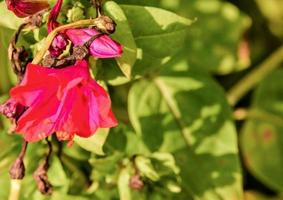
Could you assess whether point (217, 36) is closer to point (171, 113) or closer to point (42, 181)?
point (171, 113)

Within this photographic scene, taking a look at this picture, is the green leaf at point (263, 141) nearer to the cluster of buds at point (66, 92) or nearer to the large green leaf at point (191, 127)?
the large green leaf at point (191, 127)

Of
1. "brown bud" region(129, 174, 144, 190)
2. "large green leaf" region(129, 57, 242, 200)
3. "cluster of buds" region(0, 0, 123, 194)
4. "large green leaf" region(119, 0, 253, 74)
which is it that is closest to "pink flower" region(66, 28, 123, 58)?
"cluster of buds" region(0, 0, 123, 194)

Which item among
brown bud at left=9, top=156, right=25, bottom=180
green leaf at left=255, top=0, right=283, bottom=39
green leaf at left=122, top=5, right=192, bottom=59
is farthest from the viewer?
green leaf at left=255, top=0, right=283, bottom=39

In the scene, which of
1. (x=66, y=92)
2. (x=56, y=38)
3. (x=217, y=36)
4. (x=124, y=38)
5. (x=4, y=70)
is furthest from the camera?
(x=217, y=36)

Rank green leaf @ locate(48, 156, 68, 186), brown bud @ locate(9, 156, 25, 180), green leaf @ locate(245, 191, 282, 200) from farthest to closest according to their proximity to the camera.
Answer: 1. green leaf @ locate(245, 191, 282, 200)
2. green leaf @ locate(48, 156, 68, 186)
3. brown bud @ locate(9, 156, 25, 180)

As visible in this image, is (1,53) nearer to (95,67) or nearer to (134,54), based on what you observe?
(95,67)

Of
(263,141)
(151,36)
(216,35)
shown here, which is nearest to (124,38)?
(151,36)

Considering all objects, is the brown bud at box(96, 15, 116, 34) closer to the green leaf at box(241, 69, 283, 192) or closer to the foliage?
the foliage
